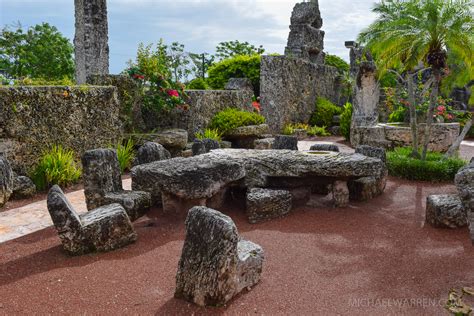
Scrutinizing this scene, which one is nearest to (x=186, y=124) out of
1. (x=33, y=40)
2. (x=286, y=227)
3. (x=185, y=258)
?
(x=286, y=227)

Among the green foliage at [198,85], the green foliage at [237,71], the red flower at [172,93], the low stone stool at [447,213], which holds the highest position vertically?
the green foliage at [237,71]

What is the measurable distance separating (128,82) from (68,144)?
238 cm

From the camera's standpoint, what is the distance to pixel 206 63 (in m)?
28.2

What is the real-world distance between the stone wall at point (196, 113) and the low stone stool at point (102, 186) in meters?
4.89

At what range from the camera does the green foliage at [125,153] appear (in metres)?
9.17

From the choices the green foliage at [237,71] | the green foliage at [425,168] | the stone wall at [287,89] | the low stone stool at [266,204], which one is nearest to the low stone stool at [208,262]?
the low stone stool at [266,204]

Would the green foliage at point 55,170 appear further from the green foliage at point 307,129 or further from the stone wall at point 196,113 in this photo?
the green foliage at point 307,129

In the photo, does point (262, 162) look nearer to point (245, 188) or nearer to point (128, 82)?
Answer: point (245, 188)

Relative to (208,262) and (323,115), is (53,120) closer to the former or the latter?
(208,262)

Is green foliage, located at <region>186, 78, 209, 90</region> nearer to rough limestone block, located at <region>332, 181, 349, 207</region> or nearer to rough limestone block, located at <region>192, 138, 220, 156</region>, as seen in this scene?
rough limestone block, located at <region>192, 138, 220, 156</region>

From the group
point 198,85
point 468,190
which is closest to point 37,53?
point 198,85

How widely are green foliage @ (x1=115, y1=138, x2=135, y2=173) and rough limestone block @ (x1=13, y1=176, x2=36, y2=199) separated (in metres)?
1.97

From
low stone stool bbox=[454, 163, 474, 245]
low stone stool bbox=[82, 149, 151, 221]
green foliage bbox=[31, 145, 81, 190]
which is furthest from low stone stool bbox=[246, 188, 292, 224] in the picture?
green foliage bbox=[31, 145, 81, 190]

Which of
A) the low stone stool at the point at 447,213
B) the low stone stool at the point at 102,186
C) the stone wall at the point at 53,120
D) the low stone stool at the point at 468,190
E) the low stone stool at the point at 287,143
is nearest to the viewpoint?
the low stone stool at the point at 468,190
